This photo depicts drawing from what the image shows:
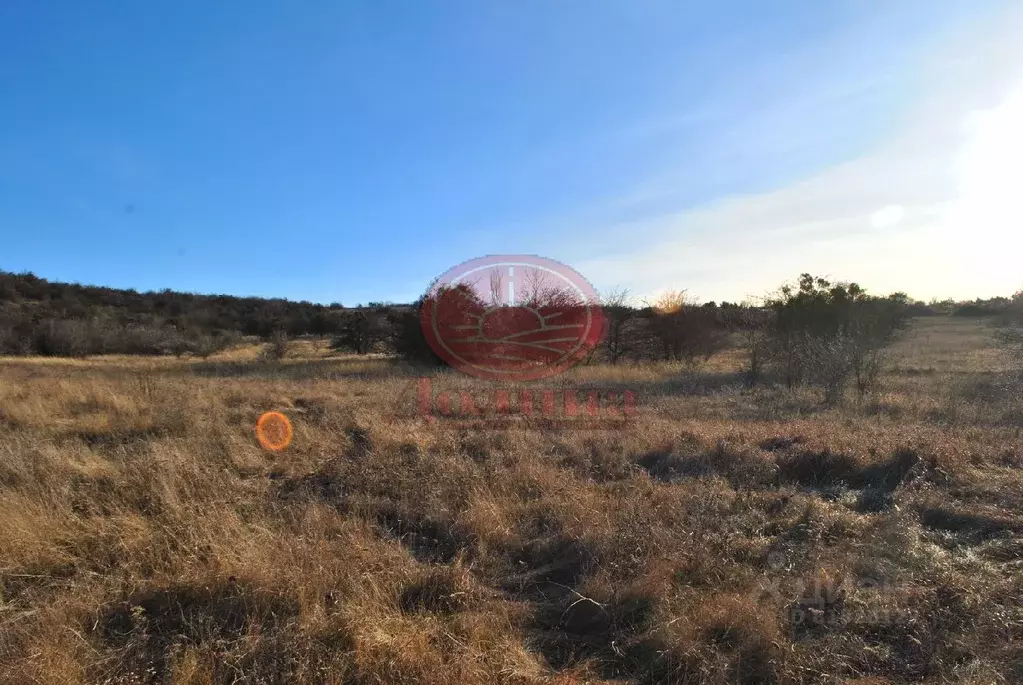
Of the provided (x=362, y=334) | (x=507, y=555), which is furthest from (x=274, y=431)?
(x=362, y=334)

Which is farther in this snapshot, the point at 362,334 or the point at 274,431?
the point at 362,334

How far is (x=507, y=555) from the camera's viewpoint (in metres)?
3.81

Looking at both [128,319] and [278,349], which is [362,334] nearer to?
[278,349]

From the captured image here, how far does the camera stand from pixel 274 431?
713cm

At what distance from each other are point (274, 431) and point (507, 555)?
4.55m

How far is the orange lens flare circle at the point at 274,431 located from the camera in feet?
21.4

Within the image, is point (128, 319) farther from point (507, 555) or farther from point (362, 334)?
point (507, 555)

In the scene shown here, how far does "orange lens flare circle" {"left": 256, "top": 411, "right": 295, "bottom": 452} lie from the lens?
653cm

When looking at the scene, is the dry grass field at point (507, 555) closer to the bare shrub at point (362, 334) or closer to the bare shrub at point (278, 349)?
the bare shrub at point (278, 349)

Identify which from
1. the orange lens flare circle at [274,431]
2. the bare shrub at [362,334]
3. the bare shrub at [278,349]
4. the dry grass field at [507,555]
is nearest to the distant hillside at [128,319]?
the bare shrub at [278,349]

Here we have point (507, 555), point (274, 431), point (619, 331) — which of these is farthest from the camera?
point (619, 331)

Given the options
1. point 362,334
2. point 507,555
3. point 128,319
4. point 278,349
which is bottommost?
point 507,555

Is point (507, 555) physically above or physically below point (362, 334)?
below

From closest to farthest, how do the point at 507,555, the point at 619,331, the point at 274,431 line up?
1. the point at 507,555
2. the point at 274,431
3. the point at 619,331
